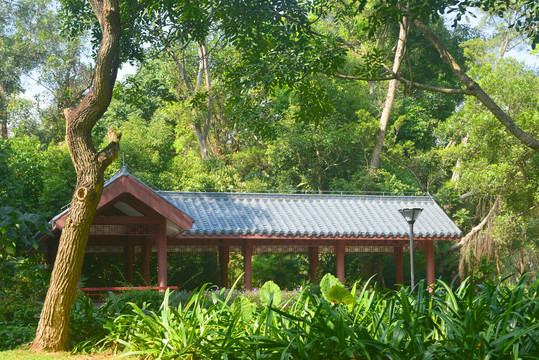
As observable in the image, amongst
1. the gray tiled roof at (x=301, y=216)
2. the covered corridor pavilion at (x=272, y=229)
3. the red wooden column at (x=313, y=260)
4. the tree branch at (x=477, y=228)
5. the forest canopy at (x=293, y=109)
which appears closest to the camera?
the forest canopy at (x=293, y=109)

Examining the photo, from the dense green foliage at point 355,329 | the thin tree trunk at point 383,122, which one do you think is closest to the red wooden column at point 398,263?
the thin tree trunk at point 383,122

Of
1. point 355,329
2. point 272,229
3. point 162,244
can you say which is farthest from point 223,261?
point 355,329

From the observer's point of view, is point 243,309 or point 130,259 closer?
point 243,309

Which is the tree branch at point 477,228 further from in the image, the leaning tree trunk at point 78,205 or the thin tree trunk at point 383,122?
the leaning tree trunk at point 78,205

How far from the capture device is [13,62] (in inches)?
1216

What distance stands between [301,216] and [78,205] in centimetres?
1015

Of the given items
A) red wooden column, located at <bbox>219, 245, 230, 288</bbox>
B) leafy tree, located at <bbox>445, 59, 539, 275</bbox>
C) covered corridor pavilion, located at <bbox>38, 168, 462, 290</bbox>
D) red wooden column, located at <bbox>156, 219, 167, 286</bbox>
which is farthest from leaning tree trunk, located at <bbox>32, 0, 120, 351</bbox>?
leafy tree, located at <bbox>445, 59, 539, 275</bbox>

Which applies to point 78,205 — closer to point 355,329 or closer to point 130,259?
point 355,329

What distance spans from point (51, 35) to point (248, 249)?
2337 centimetres

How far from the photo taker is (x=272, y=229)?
46.9 feet

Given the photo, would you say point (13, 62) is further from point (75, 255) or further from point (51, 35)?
point (75, 255)

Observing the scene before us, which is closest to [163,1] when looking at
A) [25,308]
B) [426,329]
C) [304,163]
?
[25,308]

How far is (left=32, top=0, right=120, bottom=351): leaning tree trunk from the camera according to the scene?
5.31m

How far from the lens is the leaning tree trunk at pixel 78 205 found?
5.31 meters
